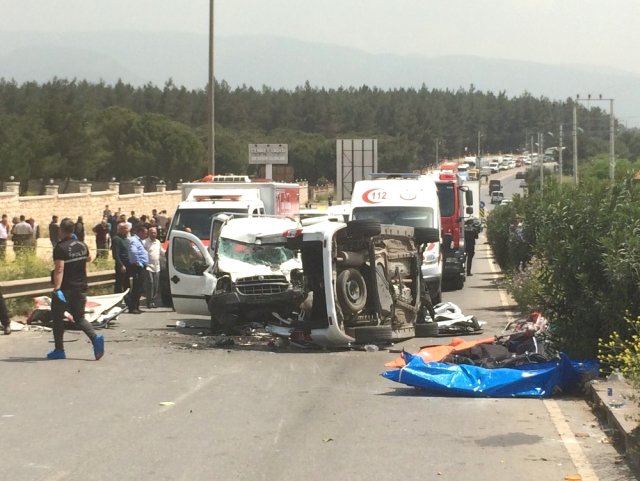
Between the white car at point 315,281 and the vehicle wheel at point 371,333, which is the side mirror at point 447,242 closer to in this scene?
the white car at point 315,281

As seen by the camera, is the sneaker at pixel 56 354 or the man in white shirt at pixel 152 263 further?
the man in white shirt at pixel 152 263

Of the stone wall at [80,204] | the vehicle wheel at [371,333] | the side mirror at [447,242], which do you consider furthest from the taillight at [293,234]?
the stone wall at [80,204]

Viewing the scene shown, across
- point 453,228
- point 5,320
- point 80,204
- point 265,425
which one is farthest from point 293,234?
point 80,204

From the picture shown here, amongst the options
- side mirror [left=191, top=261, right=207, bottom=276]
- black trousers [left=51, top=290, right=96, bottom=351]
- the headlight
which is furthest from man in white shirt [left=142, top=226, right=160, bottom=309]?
black trousers [left=51, top=290, right=96, bottom=351]

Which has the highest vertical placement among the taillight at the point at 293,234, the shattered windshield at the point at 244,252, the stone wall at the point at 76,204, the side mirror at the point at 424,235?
the taillight at the point at 293,234

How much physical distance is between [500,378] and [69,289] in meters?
5.70

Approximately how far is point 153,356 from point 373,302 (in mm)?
3158

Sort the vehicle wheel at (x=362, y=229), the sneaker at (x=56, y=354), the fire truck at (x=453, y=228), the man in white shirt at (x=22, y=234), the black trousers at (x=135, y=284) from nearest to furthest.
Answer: the sneaker at (x=56, y=354) → the vehicle wheel at (x=362, y=229) → the black trousers at (x=135, y=284) → the fire truck at (x=453, y=228) → the man in white shirt at (x=22, y=234)

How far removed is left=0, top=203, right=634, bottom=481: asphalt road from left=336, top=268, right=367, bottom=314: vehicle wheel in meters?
0.78

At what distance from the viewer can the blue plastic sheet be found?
11.6 metres

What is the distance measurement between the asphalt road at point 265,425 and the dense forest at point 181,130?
25.3 meters

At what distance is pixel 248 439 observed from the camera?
9383 millimetres

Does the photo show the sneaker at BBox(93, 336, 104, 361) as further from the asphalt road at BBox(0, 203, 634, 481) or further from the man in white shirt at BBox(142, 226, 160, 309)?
the man in white shirt at BBox(142, 226, 160, 309)

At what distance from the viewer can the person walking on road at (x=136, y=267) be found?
847 inches
